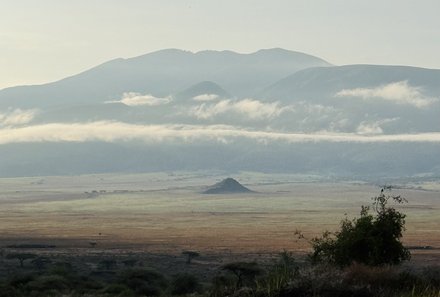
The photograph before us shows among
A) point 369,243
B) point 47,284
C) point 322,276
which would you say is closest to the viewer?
point 322,276

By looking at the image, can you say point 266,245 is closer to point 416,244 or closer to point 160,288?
point 416,244

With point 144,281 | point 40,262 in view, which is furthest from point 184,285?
point 40,262

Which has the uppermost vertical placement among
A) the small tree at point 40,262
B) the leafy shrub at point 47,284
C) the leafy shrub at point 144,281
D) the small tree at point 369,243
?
the small tree at point 369,243

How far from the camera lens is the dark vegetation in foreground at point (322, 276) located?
24.0 metres

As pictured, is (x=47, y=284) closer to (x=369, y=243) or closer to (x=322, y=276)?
(x=369, y=243)

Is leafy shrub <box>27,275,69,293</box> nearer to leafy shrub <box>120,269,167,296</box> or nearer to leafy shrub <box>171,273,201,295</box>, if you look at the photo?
leafy shrub <box>120,269,167,296</box>

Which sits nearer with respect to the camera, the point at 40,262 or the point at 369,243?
the point at 369,243

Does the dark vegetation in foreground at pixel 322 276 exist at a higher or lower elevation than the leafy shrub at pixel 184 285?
higher

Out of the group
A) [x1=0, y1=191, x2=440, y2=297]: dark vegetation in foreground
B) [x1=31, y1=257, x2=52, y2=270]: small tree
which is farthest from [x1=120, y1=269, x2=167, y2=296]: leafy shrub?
[x1=31, y1=257, x2=52, y2=270]: small tree

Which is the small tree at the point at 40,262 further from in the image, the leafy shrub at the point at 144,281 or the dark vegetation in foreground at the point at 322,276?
the leafy shrub at the point at 144,281

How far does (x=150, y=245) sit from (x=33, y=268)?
149ft

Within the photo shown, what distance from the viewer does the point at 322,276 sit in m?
24.0

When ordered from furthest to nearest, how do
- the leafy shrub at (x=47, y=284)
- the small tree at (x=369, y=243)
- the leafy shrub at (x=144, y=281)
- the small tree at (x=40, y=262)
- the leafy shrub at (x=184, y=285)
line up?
the small tree at (x=40, y=262), the leafy shrub at (x=144, y=281), the leafy shrub at (x=184, y=285), the leafy shrub at (x=47, y=284), the small tree at (x=369, y=243)

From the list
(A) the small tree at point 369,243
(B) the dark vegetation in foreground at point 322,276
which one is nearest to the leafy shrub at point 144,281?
(B) the dark vegetation in foreground at point 322,276
